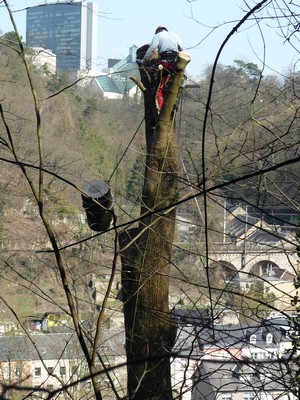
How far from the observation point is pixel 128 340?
2846 mm

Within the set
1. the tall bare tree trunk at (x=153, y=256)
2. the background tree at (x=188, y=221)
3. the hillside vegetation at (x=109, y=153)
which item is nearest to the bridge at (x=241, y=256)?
the background tree at (x=188, y=221)

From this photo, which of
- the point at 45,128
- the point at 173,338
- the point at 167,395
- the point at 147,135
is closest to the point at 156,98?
the point at 147,135

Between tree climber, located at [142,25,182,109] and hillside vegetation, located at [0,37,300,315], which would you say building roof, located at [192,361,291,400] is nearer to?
hillside vegetation, located at [0,37,300,315]

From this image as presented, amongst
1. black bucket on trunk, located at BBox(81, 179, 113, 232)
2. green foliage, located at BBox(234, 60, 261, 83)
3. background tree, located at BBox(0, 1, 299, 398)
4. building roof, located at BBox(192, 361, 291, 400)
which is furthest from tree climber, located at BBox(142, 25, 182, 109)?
building roof, located at BBox(192, 361, 291, 400)

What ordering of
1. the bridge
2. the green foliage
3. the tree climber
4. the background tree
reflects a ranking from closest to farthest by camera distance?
the background tree
the bridge
the tree climber
the green foliage

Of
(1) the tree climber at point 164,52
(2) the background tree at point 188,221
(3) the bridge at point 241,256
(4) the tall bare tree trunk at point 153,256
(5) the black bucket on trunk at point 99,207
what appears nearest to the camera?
(2) the background tree at point 188,221

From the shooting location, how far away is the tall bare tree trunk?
276 centimetres

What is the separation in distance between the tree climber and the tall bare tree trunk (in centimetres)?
12

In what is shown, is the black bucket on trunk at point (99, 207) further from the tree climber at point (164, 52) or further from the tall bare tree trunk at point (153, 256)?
the tree climber at point (164, 52)

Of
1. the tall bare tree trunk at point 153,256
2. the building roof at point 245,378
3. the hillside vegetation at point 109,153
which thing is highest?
the hillside vegetation at point 109,153

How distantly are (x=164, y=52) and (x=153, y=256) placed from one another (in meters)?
1.12

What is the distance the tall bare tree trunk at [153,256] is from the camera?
2762 mm

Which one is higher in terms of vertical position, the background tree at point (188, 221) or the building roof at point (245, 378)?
the background tree at point (188, 221)

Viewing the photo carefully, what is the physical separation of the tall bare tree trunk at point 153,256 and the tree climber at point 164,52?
116 mm
